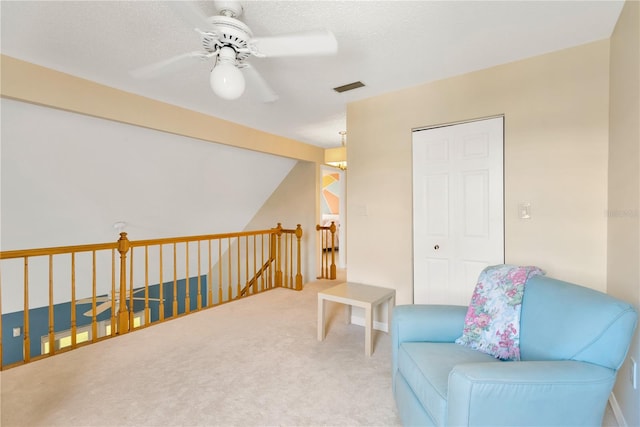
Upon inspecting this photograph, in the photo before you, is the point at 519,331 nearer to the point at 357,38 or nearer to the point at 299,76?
the point at 357,38

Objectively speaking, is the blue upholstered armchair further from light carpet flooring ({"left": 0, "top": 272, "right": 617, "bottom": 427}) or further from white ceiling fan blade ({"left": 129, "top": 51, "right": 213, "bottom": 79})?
white ceiling fan blade ({"left": 129, "top": 51, "right": 213, "bottom": 79})

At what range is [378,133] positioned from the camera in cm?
303

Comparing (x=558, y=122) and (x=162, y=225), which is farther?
(x=162, y=225)

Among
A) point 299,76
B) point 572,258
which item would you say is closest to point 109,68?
point 299,76

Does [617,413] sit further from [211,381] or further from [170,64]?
[170,64]

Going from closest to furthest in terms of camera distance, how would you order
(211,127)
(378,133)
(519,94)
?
(519,94) → (378,133) → (211,127)

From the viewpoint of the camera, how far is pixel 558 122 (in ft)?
7.00

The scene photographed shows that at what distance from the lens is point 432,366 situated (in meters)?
1.41

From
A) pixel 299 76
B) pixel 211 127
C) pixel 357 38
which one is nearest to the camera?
pixel 357 38

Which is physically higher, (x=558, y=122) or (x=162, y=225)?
(x=558, y=122)

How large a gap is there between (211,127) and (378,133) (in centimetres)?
190

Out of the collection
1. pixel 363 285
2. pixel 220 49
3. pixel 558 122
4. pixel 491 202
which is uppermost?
pixel 220 49

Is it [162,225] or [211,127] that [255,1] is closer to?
[211,127]

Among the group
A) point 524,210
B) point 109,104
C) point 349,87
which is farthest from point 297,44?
point 109,104
